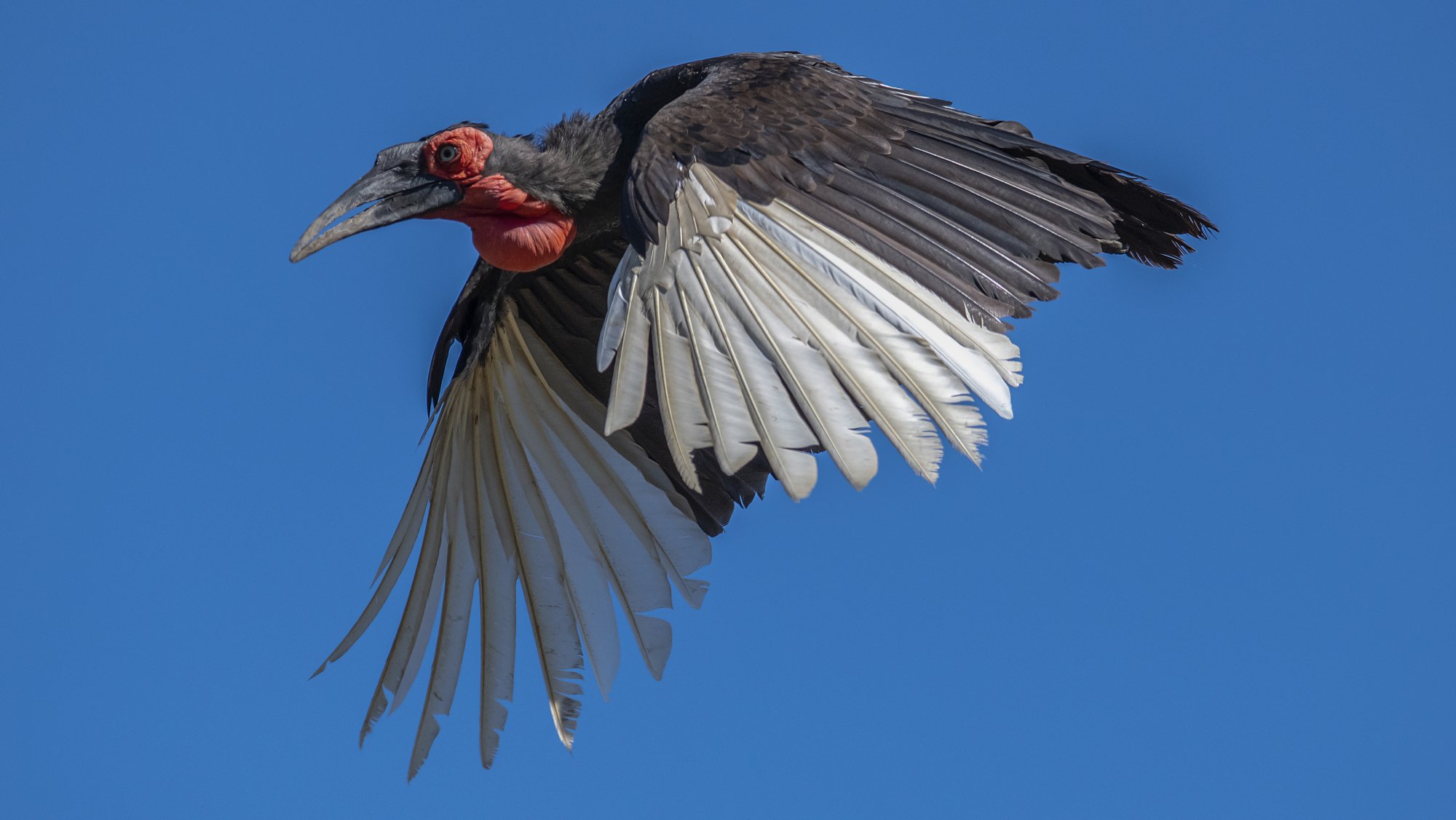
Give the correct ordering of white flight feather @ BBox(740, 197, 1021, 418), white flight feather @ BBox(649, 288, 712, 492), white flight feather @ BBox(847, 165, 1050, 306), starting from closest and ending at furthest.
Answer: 1. white flight feather @ BBox(649, 288, 712, 492)
2. white flight feather @ BBox(740, 197, 1021, 418)
3. white flight feather @ BBox(847, 165, 1050, 306)

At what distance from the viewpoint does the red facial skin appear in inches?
258

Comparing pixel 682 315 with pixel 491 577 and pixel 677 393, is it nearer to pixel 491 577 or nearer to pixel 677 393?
pixel 677 393

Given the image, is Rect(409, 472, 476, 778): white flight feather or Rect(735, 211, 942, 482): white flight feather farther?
Rect(409, 472, 476, 778): white flight feather

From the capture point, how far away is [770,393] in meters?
4.49

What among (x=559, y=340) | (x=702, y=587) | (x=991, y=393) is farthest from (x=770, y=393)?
(x=559, y=340)

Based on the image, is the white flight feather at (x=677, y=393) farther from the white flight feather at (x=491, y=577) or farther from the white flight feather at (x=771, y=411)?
the white flight feather at (x=491, y=577)

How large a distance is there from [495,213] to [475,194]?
13 centimetres

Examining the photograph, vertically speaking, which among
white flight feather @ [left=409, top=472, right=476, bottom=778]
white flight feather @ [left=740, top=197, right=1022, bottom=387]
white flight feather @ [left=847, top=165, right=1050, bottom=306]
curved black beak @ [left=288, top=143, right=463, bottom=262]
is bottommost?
white flight feather @ [left=409, top=472, right=476, bottom=778]

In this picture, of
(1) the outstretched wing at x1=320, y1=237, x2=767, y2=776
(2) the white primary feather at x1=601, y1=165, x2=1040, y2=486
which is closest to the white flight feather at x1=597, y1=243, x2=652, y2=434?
(2) the white primary feather at x1=601, y1=165, x2=1040, y2=486

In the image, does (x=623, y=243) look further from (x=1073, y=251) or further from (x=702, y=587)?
(x=1073, y=251)

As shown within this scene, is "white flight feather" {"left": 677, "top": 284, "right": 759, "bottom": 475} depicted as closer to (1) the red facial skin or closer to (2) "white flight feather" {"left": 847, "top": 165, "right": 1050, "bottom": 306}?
(2) "white flight feather" {"left": 847, "top": 165, "right": 1050, "bottom": 306}

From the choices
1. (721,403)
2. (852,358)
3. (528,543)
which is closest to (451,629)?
(528,543)

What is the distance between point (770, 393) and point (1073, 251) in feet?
5.34

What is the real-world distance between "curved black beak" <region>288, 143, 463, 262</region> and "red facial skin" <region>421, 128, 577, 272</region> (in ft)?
0.15
